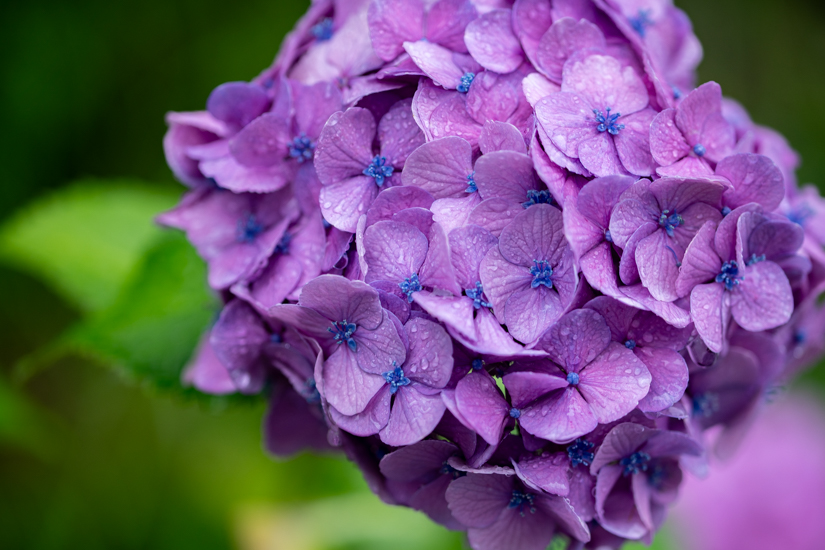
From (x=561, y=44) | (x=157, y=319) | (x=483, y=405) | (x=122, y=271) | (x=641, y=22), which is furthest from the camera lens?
(x=122, y=271)

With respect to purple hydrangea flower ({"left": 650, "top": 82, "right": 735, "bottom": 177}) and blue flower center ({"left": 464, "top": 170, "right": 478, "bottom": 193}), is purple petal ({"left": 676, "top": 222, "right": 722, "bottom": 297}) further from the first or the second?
blue flower center ({"left": 464, "top": 170, "right": 478, "bottom": 193})

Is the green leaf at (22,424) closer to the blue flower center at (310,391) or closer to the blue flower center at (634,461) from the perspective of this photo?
the blue flower center at (310,391)

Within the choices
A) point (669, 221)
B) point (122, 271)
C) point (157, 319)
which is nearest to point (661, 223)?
point (669, 221)

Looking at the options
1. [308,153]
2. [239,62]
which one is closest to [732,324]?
[308,153]

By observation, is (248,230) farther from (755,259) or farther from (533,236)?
(755,259)

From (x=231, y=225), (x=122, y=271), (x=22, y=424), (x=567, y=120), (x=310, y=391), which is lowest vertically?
(x=22, y=424)

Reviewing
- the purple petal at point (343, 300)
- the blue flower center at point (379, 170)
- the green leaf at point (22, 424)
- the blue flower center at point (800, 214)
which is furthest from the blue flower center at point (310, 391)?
the green leaf at point (22, 424)
